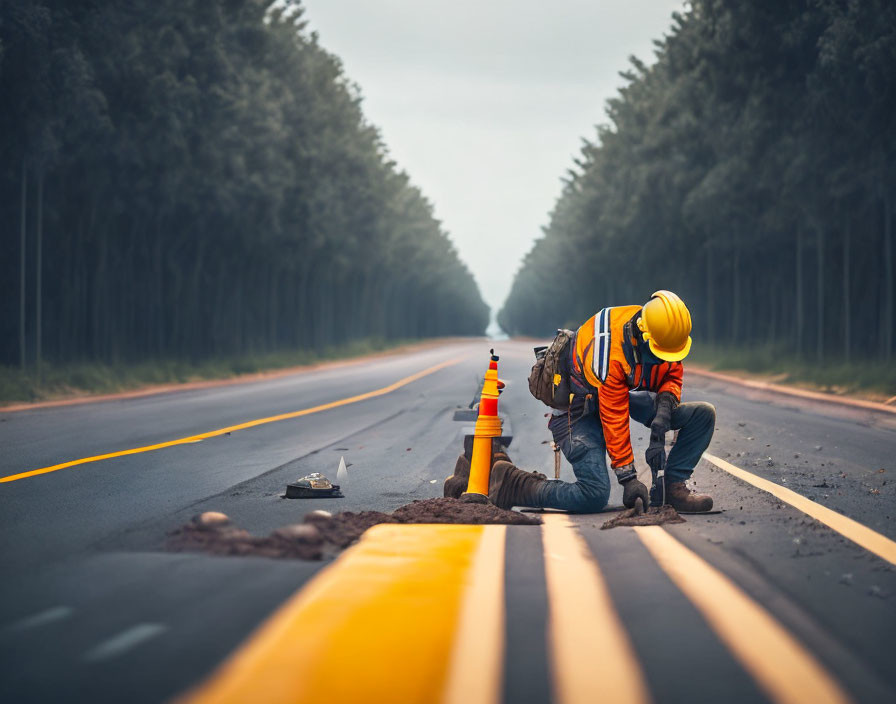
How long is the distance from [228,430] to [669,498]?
757cm

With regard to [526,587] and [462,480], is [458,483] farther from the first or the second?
[526,587]

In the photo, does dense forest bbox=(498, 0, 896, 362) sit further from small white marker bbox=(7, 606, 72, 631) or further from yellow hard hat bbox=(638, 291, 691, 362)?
small white marker bbox=(7, 606, 72, 631)

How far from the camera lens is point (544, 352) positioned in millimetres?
6664

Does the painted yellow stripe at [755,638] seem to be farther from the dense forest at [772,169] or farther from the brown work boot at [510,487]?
the dense forest at [772,169]

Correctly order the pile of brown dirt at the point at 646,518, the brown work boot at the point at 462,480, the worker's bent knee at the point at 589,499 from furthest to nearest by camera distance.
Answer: the brown work boot at the point at 462,480 < the worker's bent knee at the point at 589,499 < the pile of brown dirt at the point at 646,518

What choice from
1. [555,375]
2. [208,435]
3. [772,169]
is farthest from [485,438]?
[772,169]

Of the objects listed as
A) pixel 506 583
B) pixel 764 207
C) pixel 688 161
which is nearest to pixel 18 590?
pixel 506 583

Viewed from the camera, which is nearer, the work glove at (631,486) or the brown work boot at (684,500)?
the work glove at (631,486)

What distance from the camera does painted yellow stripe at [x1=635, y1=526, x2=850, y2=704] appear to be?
2848 mm

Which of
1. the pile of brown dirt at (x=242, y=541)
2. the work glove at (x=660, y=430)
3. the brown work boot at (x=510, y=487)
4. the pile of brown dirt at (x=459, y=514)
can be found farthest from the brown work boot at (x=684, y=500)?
the pile of brown dirt at (x=242, y=541)

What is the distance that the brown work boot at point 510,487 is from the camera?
6.42 meters

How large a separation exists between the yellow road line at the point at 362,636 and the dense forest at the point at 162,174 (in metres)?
17.8

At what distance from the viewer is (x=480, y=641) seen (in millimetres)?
3266

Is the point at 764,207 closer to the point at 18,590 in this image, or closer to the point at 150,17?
the point at 150,17
